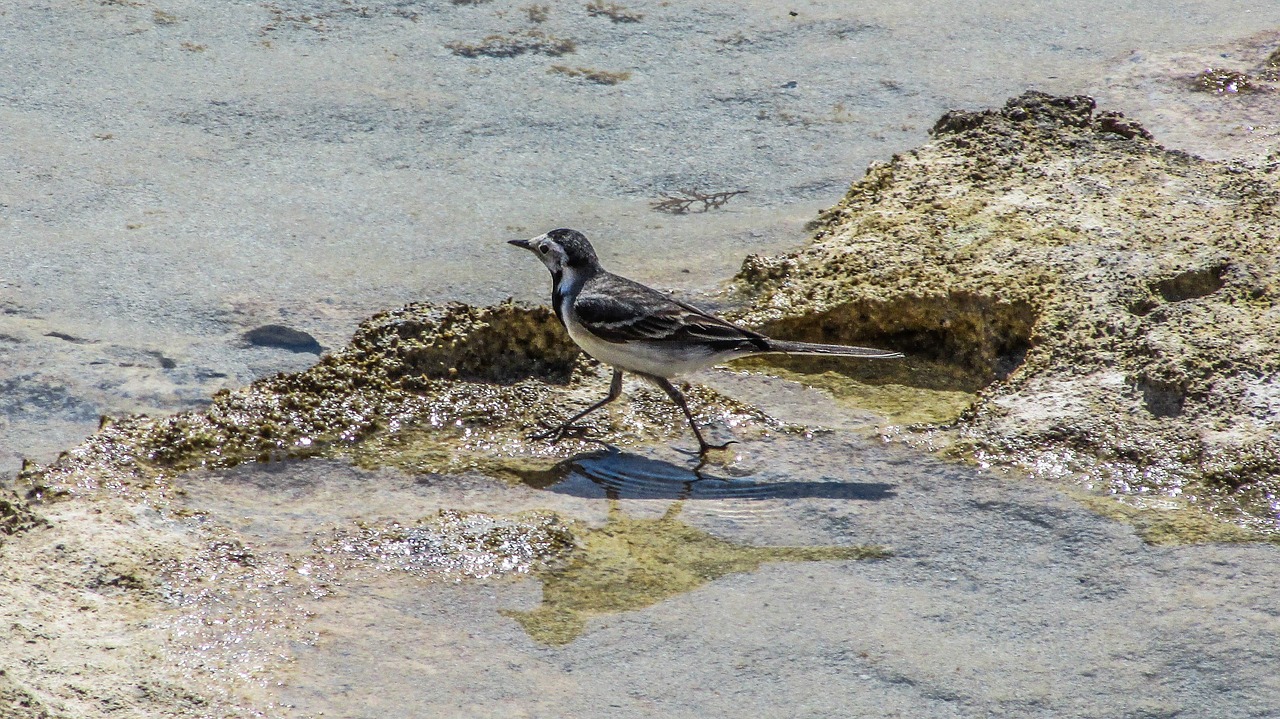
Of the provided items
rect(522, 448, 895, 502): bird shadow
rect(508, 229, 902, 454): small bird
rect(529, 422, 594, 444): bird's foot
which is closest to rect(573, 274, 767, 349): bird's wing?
rect(508, 229, 902, 454): small bird

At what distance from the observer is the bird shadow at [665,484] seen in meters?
5.46

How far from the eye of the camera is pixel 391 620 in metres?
4.39

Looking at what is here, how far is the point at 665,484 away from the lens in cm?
560

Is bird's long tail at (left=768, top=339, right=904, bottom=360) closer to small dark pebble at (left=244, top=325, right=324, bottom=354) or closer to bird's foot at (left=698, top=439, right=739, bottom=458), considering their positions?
bird's foot at (left=698, top=439, right=739, bottom=458)

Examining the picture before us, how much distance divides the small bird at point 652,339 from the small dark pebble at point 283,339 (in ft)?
3.62

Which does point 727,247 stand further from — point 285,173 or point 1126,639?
point 1126,639

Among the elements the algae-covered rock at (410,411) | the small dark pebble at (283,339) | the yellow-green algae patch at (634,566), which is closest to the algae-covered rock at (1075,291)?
the algae-covered rock at (410,411)

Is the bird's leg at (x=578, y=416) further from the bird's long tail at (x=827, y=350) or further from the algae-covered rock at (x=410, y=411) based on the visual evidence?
the bird's long tail at (x=827, y=350)

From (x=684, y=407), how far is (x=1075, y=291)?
1871mm

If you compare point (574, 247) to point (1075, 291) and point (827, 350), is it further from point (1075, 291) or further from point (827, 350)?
point (1075, 291)

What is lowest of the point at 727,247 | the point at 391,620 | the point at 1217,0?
the point at 391,620

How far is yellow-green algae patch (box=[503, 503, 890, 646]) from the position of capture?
4543 millimetres

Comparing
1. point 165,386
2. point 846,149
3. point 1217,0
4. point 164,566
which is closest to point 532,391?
point 165,386

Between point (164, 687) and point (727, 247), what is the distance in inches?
165
